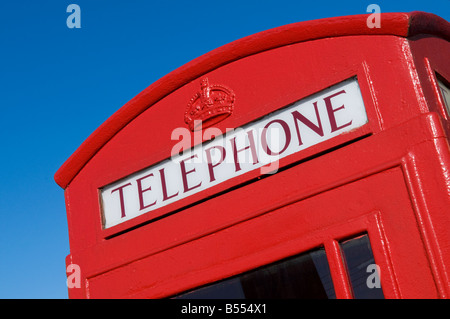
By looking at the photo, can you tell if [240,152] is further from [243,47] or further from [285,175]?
[243,47]

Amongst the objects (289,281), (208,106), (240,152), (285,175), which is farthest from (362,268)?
(208,106)

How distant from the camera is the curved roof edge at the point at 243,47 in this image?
2.71 meters

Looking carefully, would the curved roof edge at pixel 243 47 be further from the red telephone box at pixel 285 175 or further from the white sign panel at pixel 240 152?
the white sign panel at pixel 240 152

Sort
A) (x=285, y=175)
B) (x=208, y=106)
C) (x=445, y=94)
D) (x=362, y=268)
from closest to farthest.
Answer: (x=362, y=268) < (x=285, y=175) < (x=445, y=94) < (x=208, y=106)

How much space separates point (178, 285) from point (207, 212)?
1.22 ft

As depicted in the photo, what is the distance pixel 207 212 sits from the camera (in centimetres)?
290

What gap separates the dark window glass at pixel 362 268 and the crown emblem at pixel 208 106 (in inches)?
37.0

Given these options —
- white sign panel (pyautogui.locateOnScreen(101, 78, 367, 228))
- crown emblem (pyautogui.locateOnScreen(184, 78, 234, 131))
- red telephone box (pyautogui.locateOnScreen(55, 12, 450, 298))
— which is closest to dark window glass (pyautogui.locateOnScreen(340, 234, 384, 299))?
red telephone box (pyautogui.locateOnScreen(55, 12, 450, 298))

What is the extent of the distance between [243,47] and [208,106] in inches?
13.9

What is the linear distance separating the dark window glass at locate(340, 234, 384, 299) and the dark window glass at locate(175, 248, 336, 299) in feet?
0.30

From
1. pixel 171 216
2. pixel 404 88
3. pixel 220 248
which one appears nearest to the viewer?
pixel 404 88

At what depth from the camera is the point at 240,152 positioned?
2893 mm
